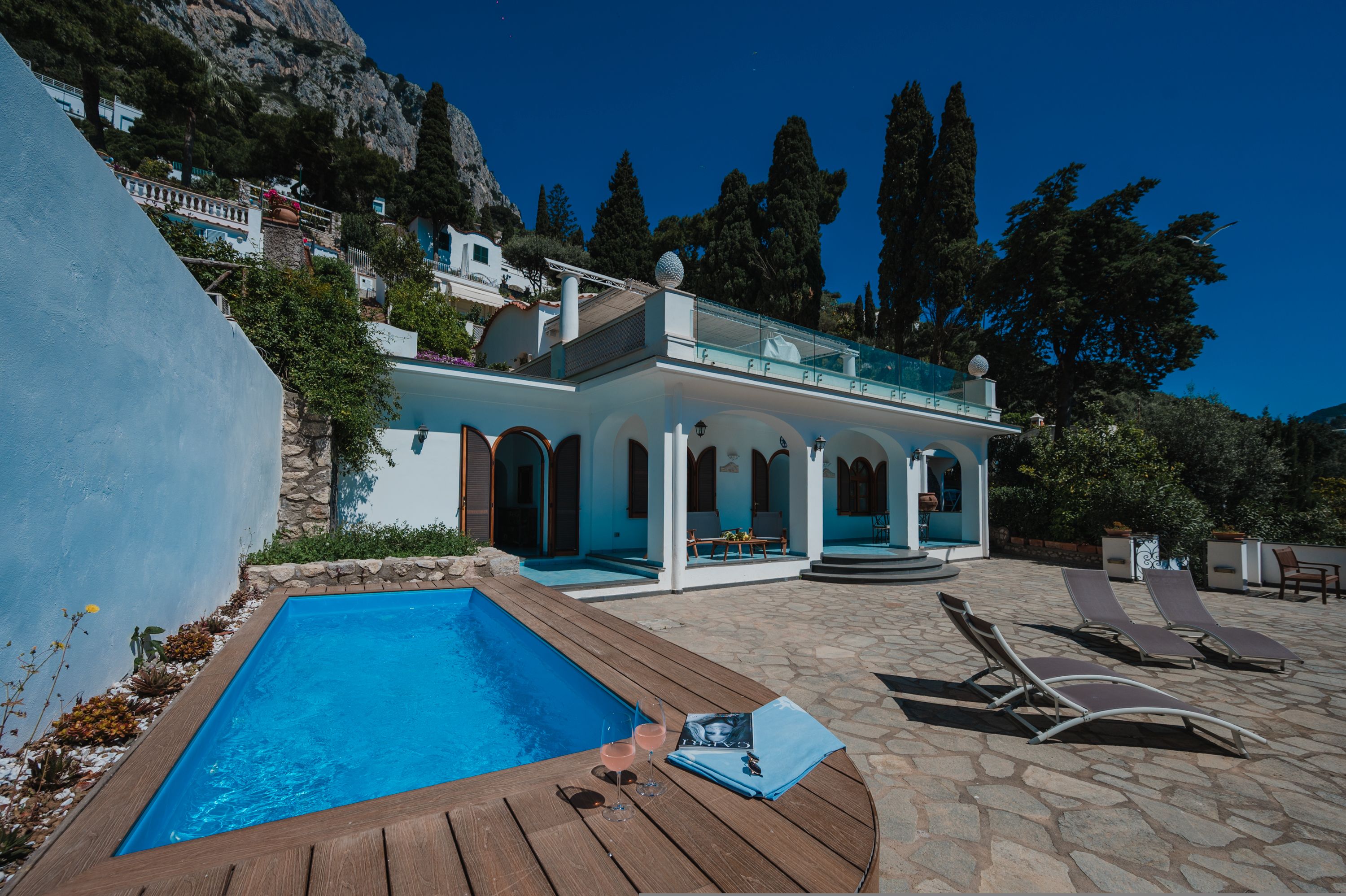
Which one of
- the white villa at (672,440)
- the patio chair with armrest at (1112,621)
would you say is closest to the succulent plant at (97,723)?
the white villa at (672,440)

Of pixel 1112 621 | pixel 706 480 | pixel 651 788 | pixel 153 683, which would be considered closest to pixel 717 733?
pixel 651 788

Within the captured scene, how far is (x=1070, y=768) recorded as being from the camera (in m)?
3.33

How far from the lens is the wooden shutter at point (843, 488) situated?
49.5ft

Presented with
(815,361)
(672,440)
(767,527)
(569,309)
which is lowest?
(767,527)

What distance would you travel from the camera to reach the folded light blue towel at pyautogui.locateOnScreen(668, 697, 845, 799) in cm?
A: 232

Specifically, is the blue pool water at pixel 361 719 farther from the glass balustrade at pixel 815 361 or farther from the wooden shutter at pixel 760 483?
the wooden shutter at pixel 760 483

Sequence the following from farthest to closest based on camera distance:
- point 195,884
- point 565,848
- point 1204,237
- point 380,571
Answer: point 1204,237 → point 380,571 → point 565,848 → point 195,884

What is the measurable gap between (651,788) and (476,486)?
338 inches

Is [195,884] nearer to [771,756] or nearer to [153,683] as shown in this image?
[771,756]

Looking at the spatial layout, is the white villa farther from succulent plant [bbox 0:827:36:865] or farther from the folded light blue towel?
succulent plant [bbox 0:827:36:865]

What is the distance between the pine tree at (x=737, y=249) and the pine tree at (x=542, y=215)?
97.1 feet

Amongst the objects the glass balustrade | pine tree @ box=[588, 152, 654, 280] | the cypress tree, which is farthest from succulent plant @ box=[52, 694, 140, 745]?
pine tree @ box=[588, 152, 654, 280]

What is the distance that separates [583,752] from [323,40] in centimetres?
13494

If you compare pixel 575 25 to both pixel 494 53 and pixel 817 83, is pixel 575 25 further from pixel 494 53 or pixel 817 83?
pixel 494 53
